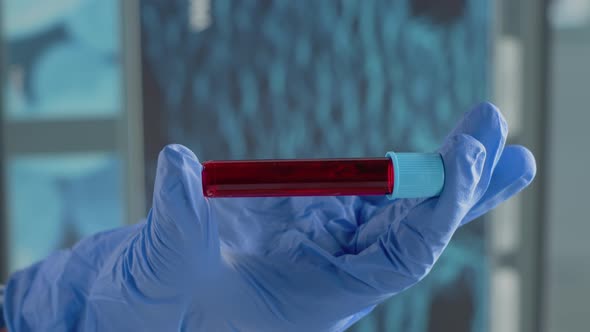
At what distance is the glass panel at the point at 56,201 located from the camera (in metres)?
1.62

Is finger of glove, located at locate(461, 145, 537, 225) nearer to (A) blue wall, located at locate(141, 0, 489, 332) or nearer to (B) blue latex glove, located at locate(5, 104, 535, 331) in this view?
(B) blue latex glove, located at locate(5, 104, 535, 331)

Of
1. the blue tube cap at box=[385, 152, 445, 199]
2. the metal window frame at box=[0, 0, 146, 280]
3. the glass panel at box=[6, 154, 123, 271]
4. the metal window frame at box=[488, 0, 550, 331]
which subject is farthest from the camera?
the glass panel at box=[6, 154, 123, 271]

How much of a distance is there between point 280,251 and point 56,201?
3.91 ft

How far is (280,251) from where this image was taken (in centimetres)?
66

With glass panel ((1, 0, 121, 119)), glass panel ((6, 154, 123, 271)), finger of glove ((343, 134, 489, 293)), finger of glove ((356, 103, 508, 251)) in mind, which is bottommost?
glass panel ((6, 154, 123, 271))

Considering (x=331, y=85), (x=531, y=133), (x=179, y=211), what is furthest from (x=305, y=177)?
(x=531, y=133)

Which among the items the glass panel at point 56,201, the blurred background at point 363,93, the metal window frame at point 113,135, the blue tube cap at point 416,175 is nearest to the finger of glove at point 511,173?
the blue tube cap at point 416,175

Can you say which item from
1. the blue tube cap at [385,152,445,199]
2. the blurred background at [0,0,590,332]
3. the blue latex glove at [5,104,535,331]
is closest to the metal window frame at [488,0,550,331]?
the blurred background at [0,0,590,332]

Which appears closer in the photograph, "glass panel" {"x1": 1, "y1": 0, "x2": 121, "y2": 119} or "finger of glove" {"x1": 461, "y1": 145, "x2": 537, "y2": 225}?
"finger of glove" {"x1": 461, "y1": 145, "x2": 537, "y2": 225}

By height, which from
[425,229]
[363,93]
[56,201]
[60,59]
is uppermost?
[60,59]

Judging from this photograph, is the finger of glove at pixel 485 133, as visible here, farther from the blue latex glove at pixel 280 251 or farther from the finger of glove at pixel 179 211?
the finger of glove at pixel 179 211

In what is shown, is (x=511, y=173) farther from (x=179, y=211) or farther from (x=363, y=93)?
(x=363, y=93)

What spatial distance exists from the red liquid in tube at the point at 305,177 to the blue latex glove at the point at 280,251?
51 mm

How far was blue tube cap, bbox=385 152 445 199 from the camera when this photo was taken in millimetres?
511
